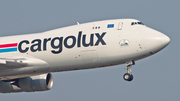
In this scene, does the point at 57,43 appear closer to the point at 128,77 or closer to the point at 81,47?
the point at 81,47

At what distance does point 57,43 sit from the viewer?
139 ft

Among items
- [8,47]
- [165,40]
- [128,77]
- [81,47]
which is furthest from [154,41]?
[8,47]

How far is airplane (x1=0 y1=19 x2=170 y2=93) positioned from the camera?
132 feet

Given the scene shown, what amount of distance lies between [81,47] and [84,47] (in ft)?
1.04

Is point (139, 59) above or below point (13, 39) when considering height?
below

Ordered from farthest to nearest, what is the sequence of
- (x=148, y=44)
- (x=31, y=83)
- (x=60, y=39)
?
(x=31, y=83), (x=60, y=39), (x=148, y=44)

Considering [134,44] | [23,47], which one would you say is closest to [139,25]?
[134,44]

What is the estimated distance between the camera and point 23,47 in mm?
43594

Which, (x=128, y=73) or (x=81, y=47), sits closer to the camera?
(x=81, y=47)

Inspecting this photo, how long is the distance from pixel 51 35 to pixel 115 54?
7457mm

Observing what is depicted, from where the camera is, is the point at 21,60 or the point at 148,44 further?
the point at 21,60

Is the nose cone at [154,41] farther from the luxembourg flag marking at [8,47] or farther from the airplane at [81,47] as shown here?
the luxembourg flag marking at [8,47]

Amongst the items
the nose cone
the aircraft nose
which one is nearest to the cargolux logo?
the nose cone

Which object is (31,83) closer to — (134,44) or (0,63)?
(0,63)
